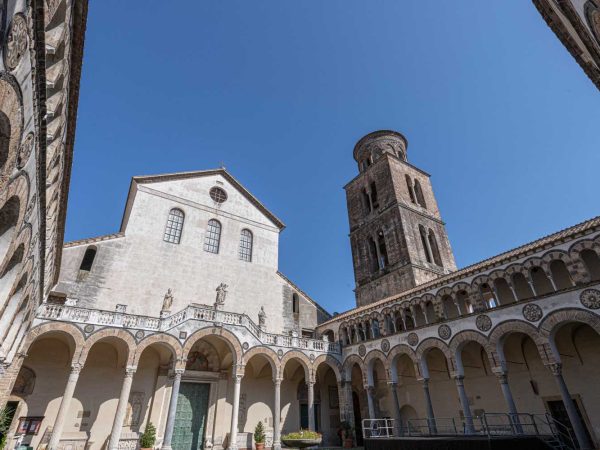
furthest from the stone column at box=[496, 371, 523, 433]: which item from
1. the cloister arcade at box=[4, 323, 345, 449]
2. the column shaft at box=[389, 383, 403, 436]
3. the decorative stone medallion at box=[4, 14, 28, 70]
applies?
the decorative stone medallion at box=[4, 14, 28, 70]

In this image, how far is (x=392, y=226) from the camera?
26141 millimetres

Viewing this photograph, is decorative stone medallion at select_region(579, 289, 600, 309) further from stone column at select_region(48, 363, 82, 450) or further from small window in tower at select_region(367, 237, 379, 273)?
stone column at select_region(48, 363, 82, 450)

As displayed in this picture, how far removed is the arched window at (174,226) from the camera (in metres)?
20.9

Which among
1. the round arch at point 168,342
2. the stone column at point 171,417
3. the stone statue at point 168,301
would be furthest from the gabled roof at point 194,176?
the stone column at point 171,417

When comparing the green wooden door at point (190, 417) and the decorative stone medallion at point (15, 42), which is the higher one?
the decorative stone medallion at point (15, 42)

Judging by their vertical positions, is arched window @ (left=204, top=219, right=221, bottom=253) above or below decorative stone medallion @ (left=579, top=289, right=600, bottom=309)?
above

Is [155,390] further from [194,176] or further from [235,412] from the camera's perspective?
[194,176]

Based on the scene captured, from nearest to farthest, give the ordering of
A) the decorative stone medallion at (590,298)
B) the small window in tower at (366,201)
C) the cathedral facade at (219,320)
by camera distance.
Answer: the cathedral facade at (219,320) → the decorative stone medallion at (590,298) → the small window in tower at (366,201)

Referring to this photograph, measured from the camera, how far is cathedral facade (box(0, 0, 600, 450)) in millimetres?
6816

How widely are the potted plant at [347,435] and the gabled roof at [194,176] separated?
14214 millimetres

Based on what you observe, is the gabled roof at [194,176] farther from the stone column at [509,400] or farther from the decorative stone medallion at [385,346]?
the stone column at [509,400]

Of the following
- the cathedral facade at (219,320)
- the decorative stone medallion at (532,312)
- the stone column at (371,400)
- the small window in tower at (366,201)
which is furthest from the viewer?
the small window in tower at (366,201)

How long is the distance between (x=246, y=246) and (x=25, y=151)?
18.9 metres

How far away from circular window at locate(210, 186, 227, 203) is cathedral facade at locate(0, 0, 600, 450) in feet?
0.42
